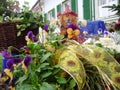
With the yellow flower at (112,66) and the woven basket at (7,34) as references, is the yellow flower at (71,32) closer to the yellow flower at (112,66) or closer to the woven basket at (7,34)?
the yellow flower at (112,66)

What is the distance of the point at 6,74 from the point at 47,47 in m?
0.13

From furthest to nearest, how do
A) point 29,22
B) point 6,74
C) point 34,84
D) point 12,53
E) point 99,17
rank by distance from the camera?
point 99,17
point 29,22
point 12,53
point 6,74
point 34,84

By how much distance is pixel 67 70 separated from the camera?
623 mm

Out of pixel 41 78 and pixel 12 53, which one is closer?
pixel 41 78

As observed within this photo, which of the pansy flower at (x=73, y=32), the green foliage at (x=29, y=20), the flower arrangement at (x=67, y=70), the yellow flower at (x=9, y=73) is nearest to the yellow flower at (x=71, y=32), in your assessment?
the pansy flower at (x=73, y=32)

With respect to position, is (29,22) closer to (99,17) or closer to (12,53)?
(12,53)

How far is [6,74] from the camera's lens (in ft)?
2.45

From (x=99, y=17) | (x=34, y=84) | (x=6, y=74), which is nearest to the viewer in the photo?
(x=34, y=84)

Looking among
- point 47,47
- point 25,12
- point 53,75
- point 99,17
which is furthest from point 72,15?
point 99,17

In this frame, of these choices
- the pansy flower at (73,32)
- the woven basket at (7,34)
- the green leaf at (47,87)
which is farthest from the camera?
the woven basket at (7,34)

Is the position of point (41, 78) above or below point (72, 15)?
below

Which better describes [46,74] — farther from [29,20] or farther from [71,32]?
[29,20]

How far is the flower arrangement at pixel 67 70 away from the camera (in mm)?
618

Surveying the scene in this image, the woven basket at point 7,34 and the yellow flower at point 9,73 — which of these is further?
the woven basket at point 7,34
